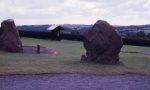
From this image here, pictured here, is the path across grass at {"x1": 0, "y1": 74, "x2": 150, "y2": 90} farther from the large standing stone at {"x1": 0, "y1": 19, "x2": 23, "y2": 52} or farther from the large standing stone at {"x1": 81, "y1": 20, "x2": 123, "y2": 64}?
the large standing stone at {"x1": 0, "y1": 19, "x2": 23, "y2": 52}

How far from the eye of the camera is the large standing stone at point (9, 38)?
27766mm

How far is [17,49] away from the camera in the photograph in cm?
2772

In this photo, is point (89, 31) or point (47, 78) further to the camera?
point (89, 31)

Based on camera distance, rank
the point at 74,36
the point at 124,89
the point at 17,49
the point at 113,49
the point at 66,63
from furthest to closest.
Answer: the point at 74,36 < the point at 17,49 < the point at 113,49 < the point at 66,63 < the point at 124,89

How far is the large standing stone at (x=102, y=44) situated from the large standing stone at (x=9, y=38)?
22.1ft

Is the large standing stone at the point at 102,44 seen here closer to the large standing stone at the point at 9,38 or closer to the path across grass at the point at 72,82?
the path across grass at the point at 72,82

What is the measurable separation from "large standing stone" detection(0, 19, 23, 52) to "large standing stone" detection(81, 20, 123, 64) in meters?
6.73

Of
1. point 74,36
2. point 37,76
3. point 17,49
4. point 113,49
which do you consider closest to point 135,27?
point 74,36

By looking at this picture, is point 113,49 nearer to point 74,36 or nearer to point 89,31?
point 89,31

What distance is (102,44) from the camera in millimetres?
21906

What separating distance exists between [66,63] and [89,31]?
124 inches

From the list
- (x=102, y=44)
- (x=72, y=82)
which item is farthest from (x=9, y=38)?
(x=72, y=82)

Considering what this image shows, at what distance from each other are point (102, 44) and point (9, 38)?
8.73m

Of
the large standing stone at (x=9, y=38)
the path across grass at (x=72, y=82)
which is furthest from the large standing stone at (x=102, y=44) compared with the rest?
the large standing stone at (x=9, y=38)
